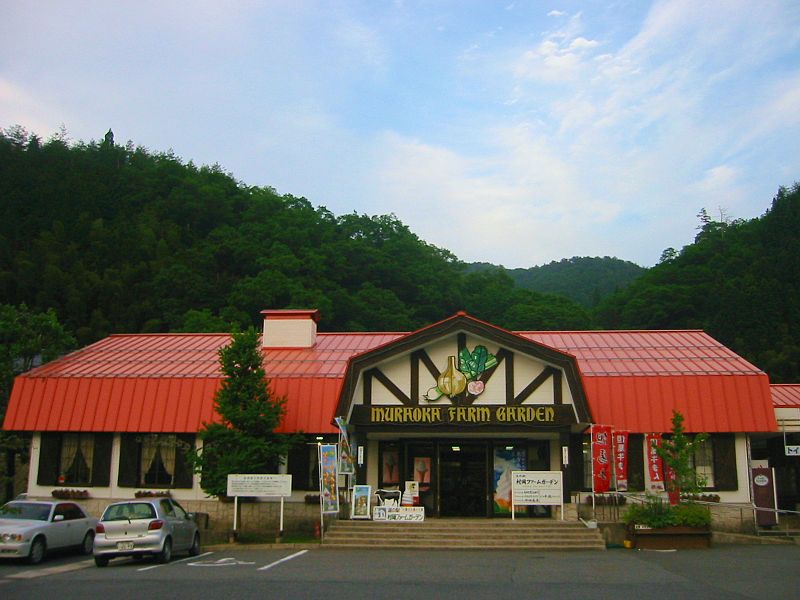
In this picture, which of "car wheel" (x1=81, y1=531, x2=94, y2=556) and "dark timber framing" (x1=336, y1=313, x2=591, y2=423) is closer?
"car wheel" (x1=81, y1=531, x2=94, y2=556)

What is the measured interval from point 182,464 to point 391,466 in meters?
6.76

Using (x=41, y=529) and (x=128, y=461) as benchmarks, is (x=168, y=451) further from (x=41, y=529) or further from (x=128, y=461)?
(x=41, y=529)

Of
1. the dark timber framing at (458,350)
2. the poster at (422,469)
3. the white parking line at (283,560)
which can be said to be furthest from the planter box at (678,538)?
the white parking line at (283,560)

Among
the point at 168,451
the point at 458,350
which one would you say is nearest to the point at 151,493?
the point at 168,451

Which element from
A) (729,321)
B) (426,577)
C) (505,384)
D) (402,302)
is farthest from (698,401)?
(402,302)

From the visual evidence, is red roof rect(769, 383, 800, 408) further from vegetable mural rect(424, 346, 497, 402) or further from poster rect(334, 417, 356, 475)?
poster rect(334, 417, 356, 475)

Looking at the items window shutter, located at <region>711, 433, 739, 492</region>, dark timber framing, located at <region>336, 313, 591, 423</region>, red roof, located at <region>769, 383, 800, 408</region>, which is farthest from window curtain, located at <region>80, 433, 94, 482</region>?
red roof, located at <region>769, 383, 800, 408</region>

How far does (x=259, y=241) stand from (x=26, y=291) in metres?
19.7

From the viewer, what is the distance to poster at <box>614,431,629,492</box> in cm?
2362

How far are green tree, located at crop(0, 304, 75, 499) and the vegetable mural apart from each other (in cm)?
1455

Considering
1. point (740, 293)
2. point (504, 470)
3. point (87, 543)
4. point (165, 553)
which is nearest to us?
point (165, 553)

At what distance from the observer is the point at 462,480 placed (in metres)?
26.0

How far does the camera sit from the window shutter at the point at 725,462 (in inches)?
978

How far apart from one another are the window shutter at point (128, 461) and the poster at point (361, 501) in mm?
7847
